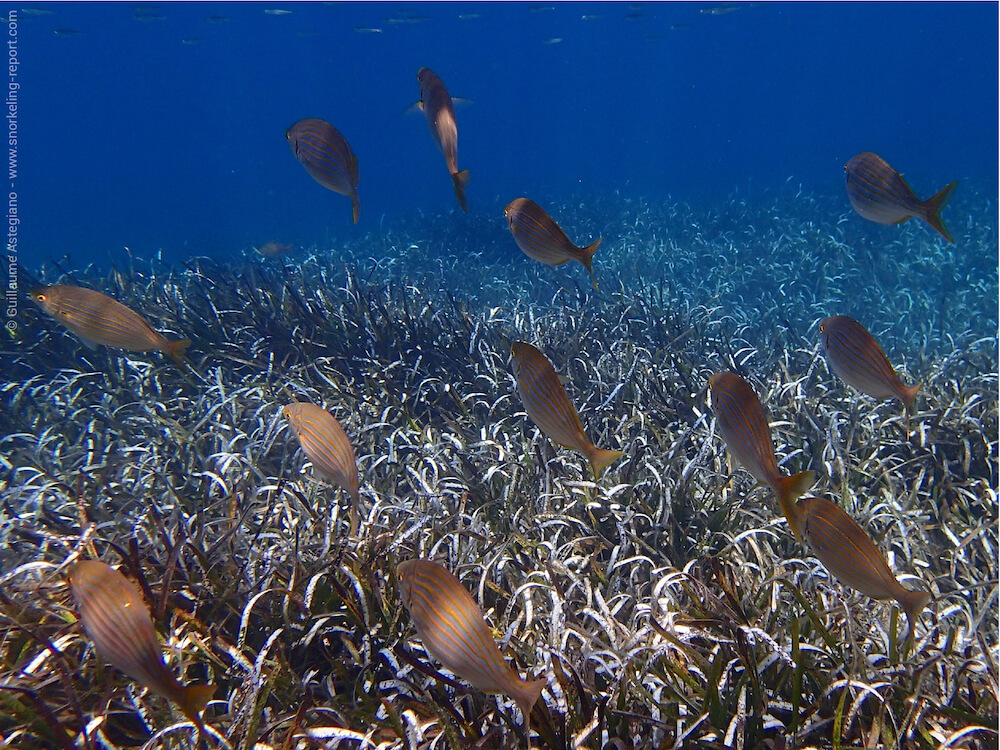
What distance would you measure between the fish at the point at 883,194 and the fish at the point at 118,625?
Result: 4.13 m

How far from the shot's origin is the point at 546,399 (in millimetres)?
2311

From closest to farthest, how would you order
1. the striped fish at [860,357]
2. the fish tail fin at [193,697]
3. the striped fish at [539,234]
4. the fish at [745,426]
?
the fish tail fin at [193,697]
the fish at [745,426]
the striped fish at [860,357]
the striped fish at [539,234]

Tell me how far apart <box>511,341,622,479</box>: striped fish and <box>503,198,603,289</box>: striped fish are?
1.02 m

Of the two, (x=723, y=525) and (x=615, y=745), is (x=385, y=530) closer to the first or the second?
(x=615, y=745)

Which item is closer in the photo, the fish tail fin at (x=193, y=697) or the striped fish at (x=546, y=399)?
the fish tail fin at (x=193, y=697)

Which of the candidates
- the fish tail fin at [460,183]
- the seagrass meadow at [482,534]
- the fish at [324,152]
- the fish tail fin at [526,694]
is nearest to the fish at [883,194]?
the seagrass meadow at [482,534]

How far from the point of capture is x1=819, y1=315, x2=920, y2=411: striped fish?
261 cm

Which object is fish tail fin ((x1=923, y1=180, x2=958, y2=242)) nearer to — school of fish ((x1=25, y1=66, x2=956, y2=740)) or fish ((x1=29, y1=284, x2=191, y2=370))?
school of fish ((x1=25, y1=66, x2=956, y2=740))

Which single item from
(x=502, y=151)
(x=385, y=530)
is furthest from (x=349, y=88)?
(x=385, y=530)

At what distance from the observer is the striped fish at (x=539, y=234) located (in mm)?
3100

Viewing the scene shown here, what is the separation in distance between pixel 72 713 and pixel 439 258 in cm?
1153

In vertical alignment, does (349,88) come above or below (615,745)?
above

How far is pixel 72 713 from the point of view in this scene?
2.09m

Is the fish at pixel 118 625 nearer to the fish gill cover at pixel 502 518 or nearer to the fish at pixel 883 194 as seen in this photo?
the fish gill cover at pixel 502 518
